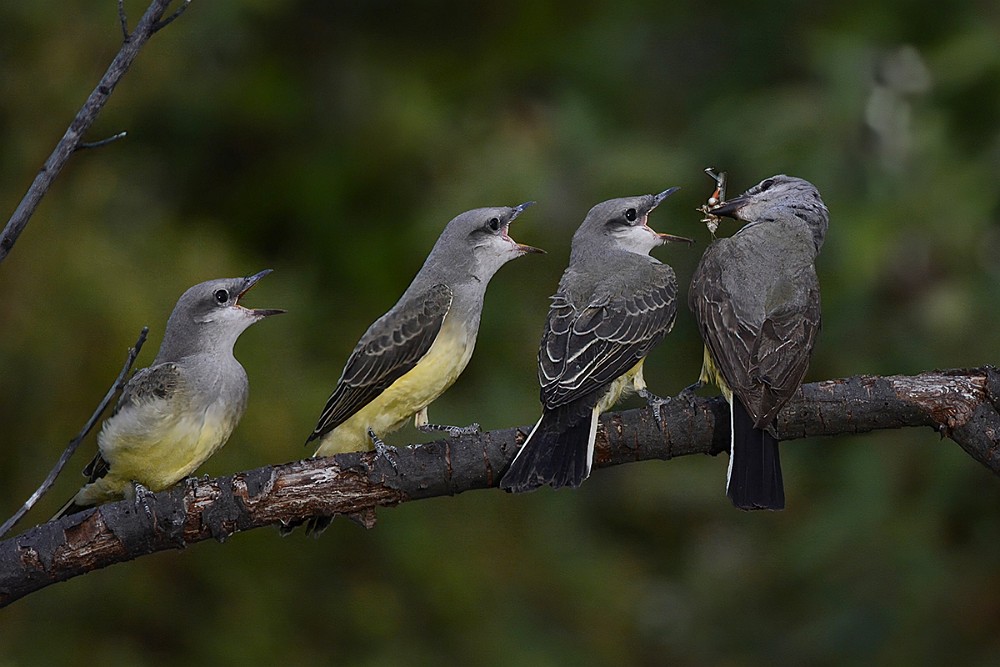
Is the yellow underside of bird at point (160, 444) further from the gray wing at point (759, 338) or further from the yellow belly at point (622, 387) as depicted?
the gray wing at point (759, 338)

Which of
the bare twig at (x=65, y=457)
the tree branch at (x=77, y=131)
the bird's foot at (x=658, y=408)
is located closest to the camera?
the tree branch at (x=77, y=131)

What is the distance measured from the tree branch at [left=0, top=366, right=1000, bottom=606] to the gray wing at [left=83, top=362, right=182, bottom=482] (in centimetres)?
34

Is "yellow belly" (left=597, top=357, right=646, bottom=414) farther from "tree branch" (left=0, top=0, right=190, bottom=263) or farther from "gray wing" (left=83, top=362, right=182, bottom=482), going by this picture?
"tree branch" (left=0, top=0, right=190, bottom=263)

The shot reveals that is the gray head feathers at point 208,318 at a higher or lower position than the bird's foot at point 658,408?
higher

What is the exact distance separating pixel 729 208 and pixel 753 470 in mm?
1071

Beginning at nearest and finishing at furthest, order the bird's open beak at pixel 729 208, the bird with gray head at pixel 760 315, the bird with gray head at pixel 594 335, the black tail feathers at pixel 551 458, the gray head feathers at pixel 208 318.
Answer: the black tail feathers at pixel 551 458 → the bird with gray head at pixel 594 335 → the bird with gray head at pixel 760 315 → the gray head feathers at pixel 208 318 → the bird's open beak at pixel 729 208

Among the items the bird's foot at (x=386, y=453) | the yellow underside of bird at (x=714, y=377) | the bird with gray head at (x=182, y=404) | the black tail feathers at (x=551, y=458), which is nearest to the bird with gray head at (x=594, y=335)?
the black tail feathers at (x=551, y=458)

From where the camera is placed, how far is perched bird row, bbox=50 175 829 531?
14.3 ft

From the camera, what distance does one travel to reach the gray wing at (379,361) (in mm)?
4516

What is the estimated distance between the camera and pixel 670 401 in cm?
456

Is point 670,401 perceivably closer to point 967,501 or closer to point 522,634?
point 522,634

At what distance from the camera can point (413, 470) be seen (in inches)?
168

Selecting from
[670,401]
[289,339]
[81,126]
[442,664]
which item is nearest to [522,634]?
[442,664]

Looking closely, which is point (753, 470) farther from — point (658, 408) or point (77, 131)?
point (77, 131)
